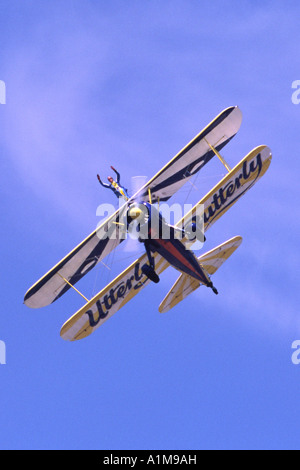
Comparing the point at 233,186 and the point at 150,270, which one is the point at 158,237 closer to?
the point at 150,270

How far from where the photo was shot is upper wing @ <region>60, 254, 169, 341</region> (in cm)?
3775

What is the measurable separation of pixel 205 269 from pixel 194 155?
4009mm

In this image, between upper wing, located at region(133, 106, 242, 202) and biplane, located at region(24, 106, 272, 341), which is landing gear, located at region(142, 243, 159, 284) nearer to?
biplane, located at region(24, 106, 272, 341)

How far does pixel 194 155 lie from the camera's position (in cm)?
3716

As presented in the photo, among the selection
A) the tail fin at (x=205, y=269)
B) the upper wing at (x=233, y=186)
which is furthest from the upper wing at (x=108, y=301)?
the upper wing at (x=233, y=186)

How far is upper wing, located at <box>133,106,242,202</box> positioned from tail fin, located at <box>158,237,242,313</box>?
9.13 feet

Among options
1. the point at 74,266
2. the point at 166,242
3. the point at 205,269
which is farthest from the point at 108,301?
the point at 205,269

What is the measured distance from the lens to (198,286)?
3947 cm

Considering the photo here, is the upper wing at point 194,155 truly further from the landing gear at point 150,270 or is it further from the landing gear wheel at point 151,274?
the landing gear wheel at point 151,274

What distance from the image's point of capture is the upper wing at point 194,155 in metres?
36.9

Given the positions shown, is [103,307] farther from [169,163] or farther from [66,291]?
[169,163]

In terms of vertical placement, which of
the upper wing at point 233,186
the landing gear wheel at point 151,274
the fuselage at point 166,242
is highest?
the upper wing at point 233,186

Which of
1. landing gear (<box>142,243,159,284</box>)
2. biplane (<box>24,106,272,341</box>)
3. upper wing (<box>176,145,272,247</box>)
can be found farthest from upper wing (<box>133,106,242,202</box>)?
landing gear (<box>142,243,159,284</box>)

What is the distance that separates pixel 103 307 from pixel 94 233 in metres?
2.58
